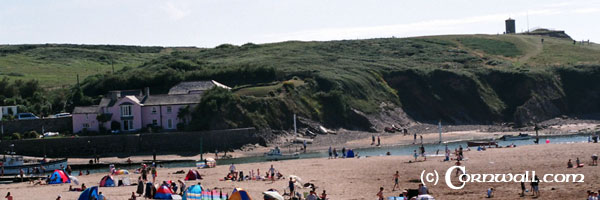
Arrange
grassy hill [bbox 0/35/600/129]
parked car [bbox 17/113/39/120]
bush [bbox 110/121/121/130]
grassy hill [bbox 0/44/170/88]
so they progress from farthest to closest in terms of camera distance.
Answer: grassy hill [bbox 0/44/170/88], grassy hill [bbox 0/35/600/129], parked car [bbox 17/113/39/120], bush [bbox 110/121/121/130]

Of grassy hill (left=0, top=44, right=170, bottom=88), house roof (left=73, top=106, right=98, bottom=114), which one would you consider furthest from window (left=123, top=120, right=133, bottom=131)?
grassy hill (left=0, top=44, right=170, bottom=88)

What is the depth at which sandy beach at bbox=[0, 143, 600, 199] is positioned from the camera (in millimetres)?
40375

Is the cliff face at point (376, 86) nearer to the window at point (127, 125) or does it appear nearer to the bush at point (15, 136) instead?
the window at point (127, 125)

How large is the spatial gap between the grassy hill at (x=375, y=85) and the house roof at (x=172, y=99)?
195cm

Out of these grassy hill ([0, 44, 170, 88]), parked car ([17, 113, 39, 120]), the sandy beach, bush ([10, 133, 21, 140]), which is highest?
grassy hill ([0, 44, 170, 88])

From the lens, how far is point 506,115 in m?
109

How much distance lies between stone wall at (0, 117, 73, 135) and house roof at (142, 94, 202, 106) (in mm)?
8535

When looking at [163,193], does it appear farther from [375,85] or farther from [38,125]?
[375,85]

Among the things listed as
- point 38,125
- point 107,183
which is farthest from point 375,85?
point 107,183

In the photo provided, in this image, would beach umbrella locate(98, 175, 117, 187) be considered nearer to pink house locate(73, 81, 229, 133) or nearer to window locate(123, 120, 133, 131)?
pink house locate(73, 81, 229, 133)

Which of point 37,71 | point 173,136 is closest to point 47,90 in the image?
point 37,71

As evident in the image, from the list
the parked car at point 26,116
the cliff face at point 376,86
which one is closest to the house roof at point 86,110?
the parked car at point 26,116

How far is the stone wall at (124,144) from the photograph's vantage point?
82.0 metres

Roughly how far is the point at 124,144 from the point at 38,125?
39.4ft
